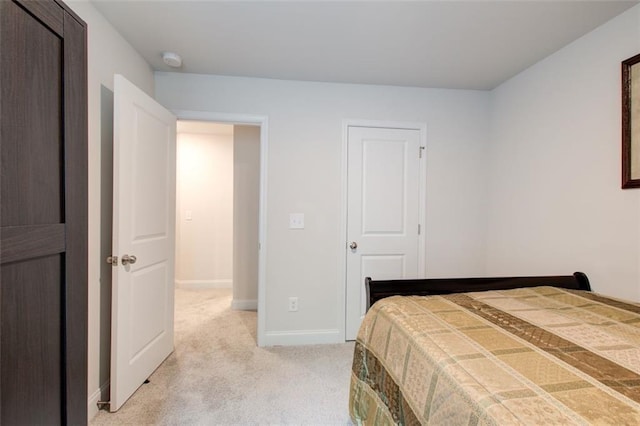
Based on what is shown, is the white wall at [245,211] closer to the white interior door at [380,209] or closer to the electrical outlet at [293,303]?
the electrical outlet at [293,303]

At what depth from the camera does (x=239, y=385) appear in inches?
79.9

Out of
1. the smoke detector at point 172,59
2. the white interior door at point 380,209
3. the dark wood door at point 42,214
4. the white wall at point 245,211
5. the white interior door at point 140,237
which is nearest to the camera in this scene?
the dark wood door at point 42,214

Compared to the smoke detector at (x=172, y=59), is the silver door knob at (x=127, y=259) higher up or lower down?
lower down

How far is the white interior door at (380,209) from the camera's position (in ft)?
8.98

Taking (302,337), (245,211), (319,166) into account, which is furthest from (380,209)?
(245,211)

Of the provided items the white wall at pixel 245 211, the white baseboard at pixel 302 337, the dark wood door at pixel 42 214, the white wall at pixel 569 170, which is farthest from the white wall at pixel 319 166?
the dark wood door at pixel 42 214

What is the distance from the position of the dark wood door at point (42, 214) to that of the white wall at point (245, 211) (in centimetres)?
258

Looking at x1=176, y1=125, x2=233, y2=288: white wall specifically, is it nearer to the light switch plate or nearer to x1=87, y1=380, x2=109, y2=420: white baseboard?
the light switch plate

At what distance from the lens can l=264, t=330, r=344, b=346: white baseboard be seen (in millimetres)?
2629

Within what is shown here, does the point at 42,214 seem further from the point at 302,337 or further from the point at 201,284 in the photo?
the point at 201,284

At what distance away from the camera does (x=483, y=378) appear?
842mm

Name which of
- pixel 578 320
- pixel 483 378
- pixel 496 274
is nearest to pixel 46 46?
pixel 483 378

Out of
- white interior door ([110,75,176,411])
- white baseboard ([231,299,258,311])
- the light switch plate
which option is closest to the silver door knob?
white interior door ([110,75,176,411])

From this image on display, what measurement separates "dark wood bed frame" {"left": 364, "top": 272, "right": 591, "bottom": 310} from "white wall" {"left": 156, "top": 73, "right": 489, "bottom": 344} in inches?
38.9
